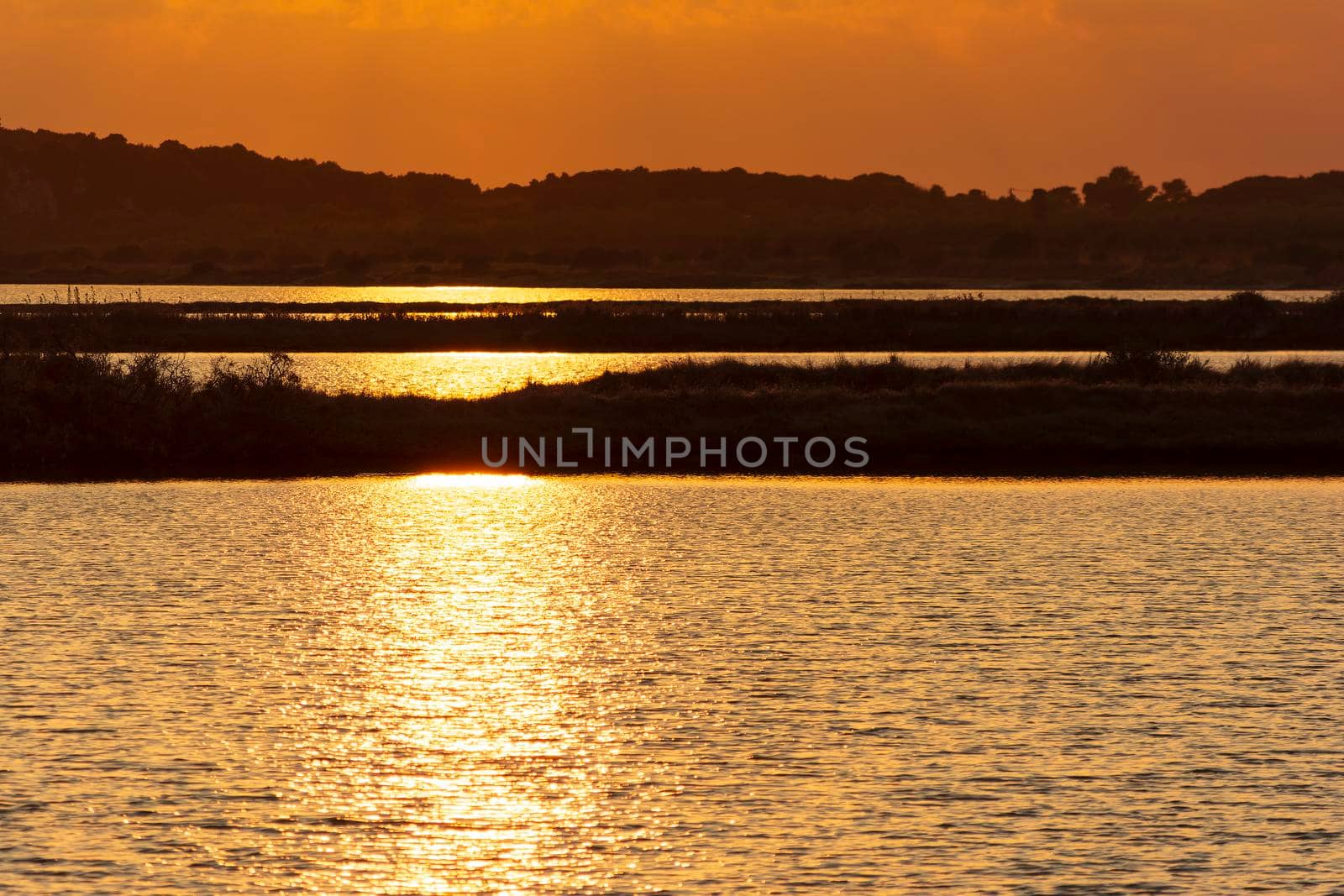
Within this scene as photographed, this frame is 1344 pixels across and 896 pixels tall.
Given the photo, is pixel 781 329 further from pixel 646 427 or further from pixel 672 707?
pixel 672 707

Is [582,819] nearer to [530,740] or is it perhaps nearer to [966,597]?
[530,740]

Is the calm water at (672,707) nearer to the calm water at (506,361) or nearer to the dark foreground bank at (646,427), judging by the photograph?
the dark foreground bank at (646,427)

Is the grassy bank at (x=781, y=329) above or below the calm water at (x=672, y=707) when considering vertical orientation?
above

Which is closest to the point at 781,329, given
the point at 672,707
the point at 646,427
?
the point at 646,427

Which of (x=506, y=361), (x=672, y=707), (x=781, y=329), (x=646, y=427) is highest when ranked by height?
(x=781, y=329)

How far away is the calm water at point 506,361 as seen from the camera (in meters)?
102

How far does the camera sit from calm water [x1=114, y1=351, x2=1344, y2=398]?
102000mm

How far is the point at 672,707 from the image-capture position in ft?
95.3

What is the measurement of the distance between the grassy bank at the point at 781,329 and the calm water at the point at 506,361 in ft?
3.78

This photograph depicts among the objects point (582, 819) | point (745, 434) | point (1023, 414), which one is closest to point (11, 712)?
point (582, 819)

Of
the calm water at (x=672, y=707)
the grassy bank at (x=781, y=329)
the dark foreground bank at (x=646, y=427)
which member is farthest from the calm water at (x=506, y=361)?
the calm water at (x=672, y=707)

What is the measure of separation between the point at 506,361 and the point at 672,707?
10394 cm

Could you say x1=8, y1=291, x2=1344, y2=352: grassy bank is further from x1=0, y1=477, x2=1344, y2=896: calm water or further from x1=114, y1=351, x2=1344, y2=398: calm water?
x1=0, y1=477, x2=1344, y2=896: calm water

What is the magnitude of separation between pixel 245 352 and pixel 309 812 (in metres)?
111
